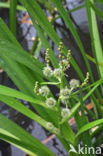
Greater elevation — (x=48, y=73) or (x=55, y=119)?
(x=48, y=73)

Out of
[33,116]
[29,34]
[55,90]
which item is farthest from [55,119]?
[29,34]

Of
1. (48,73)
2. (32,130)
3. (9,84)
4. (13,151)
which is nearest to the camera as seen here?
(48,73)

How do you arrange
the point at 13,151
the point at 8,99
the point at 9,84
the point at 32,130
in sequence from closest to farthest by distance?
the point at 8,99
the point at 13,151
the point at 32,130
the point at 9,84

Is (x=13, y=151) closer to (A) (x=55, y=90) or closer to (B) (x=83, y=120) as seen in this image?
(A) (x=55, y=90)

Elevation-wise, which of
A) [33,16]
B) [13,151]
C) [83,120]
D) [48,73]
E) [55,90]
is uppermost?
[33,16]

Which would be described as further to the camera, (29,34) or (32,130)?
(29,34)

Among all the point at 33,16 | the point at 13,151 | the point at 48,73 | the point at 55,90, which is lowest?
the point at 13,151

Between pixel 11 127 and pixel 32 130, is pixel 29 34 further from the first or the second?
pixel 11 127

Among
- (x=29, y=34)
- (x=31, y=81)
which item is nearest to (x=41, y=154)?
Result: (x=31, y=81)

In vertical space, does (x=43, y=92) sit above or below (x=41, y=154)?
above
